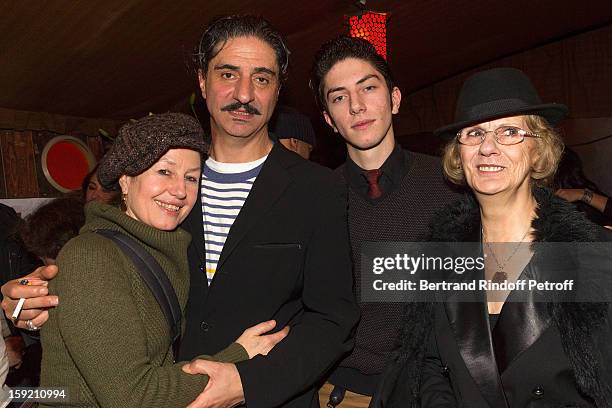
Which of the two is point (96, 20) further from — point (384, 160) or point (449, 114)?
point (449, 114)

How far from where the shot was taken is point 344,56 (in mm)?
2539

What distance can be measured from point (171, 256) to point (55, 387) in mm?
525

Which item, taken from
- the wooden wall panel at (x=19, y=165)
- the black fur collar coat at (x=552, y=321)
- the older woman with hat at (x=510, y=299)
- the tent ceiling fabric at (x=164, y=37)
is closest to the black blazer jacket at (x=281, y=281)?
the black fur collar coat at (x=552, y=321)

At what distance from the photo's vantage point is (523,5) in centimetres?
714

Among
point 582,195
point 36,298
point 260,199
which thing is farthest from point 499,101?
point 582,195

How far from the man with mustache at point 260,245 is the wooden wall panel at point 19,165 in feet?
14.7

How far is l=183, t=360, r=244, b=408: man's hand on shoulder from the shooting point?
1.62m

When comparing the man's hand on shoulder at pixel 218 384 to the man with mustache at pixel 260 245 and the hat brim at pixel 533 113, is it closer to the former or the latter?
the man with mustache at pixel 260 245

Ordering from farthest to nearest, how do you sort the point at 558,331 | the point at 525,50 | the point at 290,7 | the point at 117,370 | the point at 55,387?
the point at 525,50 → the point at 290,7 → the point at 558,331 → the point at 55,387 → the point at 117,370

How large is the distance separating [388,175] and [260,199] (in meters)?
0.70

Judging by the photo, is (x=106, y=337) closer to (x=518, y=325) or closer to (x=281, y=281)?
(x=281, y=281)

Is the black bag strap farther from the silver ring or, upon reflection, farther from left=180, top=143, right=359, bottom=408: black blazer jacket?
the silver ring

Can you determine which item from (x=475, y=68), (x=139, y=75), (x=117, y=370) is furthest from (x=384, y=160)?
(x=475, y=68)

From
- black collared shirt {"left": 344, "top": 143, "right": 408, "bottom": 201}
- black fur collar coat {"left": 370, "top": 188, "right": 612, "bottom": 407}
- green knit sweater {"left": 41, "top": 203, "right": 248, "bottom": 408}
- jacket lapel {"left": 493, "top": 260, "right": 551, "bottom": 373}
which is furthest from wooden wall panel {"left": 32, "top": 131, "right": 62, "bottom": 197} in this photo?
jacket lapel {"left": 493, "top": 260, "right": 551, "bottom": 373}
